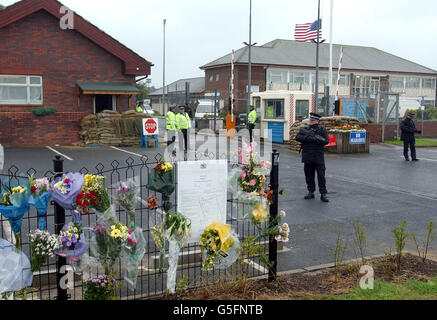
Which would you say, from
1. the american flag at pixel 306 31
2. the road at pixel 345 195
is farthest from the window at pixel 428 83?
the road at pixel 345 195

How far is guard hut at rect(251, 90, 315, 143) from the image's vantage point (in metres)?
23.1

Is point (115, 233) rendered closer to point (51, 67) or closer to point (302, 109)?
point (51, 67)

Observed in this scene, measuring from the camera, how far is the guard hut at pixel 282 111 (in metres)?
23.1

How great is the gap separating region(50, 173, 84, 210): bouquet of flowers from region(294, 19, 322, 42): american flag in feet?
77.9

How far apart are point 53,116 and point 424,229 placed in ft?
58.4

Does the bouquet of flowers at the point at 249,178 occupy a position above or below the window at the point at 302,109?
below

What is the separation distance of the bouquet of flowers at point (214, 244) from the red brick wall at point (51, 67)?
59.5ft

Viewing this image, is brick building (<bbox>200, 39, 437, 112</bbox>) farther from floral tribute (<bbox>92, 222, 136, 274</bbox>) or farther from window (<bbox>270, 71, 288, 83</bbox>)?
floral tribute (<bbox>92, 222, 136, 274</bbox>)

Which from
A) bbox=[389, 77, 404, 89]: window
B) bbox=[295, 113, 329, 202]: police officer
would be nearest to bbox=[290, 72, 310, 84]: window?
bbox=[389, 77, 404, 89]: window

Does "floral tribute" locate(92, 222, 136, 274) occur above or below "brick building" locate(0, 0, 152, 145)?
below

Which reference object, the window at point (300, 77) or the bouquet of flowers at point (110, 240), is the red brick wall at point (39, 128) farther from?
the window at point (300, 77)
